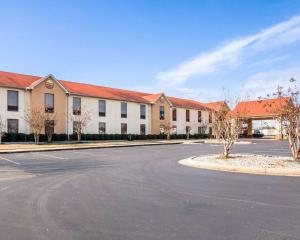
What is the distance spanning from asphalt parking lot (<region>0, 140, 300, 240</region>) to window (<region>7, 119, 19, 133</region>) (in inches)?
1065

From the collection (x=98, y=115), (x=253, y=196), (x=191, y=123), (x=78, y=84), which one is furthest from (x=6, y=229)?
(x=191, y=123)

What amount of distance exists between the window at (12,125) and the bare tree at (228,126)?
25073 mm

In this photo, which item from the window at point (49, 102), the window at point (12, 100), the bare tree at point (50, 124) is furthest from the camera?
the window at point (49, 102)

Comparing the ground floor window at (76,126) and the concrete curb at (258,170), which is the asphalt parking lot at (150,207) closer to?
the concrete curb at (258,170)

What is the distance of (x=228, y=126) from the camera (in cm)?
1786

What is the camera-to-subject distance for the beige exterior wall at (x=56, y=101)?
1479 inches

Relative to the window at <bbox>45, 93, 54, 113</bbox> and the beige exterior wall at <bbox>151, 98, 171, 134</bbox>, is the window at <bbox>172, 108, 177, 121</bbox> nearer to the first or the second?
the beige exterior wall at <bbox>151, 98, 171, 134</bbox>

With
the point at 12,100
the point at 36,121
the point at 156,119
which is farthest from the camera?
the point at 156,119

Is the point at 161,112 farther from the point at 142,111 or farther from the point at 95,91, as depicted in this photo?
the point at 95,91

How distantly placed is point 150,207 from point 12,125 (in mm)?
32830

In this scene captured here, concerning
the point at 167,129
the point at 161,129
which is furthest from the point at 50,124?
the point at 161,129

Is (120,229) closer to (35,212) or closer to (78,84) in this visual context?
(35,212)

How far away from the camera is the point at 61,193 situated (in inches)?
330

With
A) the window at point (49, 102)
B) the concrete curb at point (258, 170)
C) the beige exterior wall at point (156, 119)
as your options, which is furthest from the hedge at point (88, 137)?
the concrete curb at point (258, 170)
